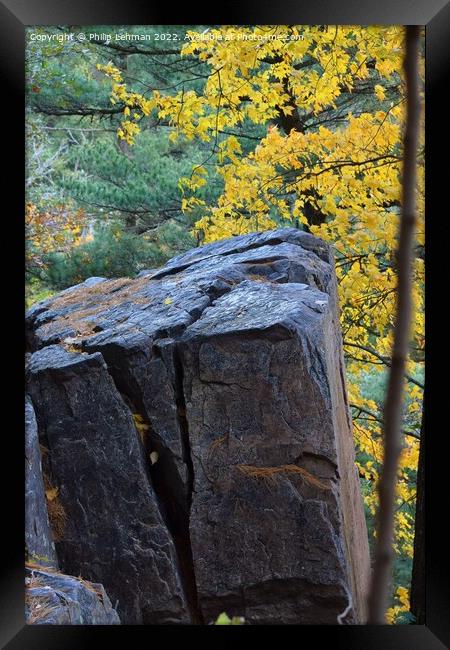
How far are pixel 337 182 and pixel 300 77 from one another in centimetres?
91

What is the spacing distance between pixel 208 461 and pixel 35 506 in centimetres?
93

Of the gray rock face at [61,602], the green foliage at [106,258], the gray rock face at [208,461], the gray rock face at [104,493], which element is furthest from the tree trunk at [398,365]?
the green foliage at [106,258]

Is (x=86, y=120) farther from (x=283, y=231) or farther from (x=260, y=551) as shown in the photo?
(x=260, y=551)

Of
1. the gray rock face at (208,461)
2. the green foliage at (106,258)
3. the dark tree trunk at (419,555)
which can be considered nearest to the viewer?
the gray rock face at (208,461)

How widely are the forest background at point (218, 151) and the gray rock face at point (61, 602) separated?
1.74 m

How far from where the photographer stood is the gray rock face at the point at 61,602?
11.2ft

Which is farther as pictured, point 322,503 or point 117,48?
point 117,48

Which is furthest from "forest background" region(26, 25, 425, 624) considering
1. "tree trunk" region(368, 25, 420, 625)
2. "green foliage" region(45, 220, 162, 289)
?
"tree trunk" region(368, 25, 420, 625)

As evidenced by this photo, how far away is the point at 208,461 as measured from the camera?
13.5 ft

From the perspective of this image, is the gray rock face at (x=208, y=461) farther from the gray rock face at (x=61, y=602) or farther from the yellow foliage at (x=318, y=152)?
the yellow foliage at (x=318, y=152)

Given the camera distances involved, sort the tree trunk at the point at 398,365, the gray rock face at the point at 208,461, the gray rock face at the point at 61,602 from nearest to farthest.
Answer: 1. the tree trunk at the point at 398,365
2. the gray rock face at the point at 61,602
3. the gray rock face at the point at 208,461
